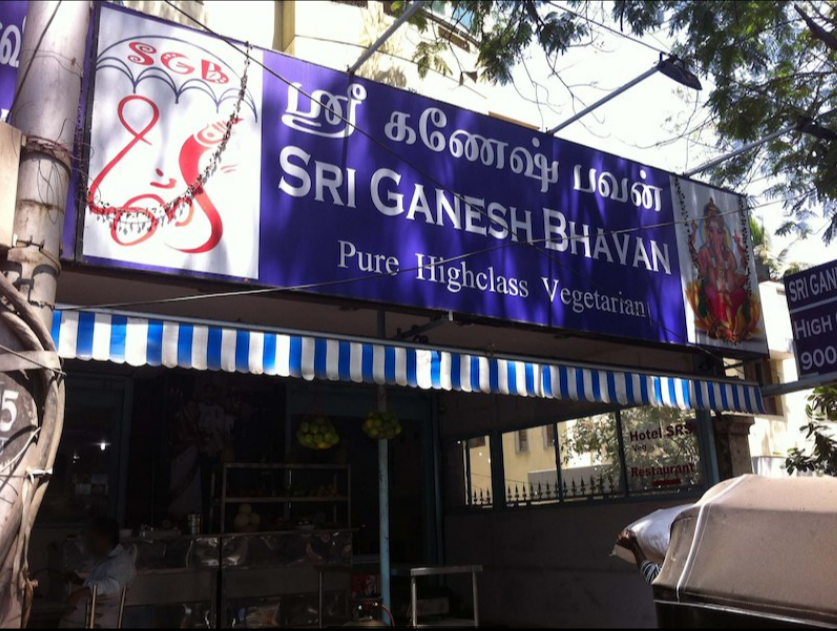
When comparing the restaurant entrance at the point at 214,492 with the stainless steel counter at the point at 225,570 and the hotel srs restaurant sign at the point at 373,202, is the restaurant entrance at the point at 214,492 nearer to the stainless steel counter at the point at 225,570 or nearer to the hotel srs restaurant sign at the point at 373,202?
the stainless steel counter at the point at 225,570

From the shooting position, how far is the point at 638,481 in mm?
8531

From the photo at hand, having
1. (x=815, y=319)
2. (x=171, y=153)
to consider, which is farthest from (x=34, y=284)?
(x=815, y=319)

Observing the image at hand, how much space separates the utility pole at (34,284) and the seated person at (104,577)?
2.86 metres

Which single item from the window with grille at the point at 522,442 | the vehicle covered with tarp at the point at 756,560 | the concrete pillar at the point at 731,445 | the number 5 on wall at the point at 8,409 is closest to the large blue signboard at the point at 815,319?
the concrete pillar at the point at 731,445

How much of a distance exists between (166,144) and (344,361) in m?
2.04

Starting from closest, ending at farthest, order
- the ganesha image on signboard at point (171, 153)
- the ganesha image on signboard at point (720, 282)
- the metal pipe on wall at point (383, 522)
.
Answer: the ganesha image on signboard at point (171, 153)
the metal pipe on wall at point (383, 522)
the ganesha image on signboard at point (720, 282)

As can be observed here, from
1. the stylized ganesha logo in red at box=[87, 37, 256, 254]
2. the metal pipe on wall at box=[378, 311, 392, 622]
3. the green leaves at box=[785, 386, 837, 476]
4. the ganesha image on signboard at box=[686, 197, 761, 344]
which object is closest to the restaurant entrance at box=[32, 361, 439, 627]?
the metal pipe on wall at box=[378, 311, 392, 622]

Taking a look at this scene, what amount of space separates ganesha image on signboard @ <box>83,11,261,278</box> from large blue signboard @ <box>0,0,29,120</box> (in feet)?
1.90

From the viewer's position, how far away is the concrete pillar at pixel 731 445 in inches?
323

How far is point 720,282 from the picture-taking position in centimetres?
876

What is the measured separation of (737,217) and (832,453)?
10.2ft

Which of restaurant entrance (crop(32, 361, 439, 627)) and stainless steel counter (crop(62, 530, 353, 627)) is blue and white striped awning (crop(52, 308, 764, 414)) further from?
stainless steel counter (crop(62, 530, 353, 627))

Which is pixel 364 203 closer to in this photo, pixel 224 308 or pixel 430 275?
pixel 430 275

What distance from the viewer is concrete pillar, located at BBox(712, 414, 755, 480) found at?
8.21 meters
